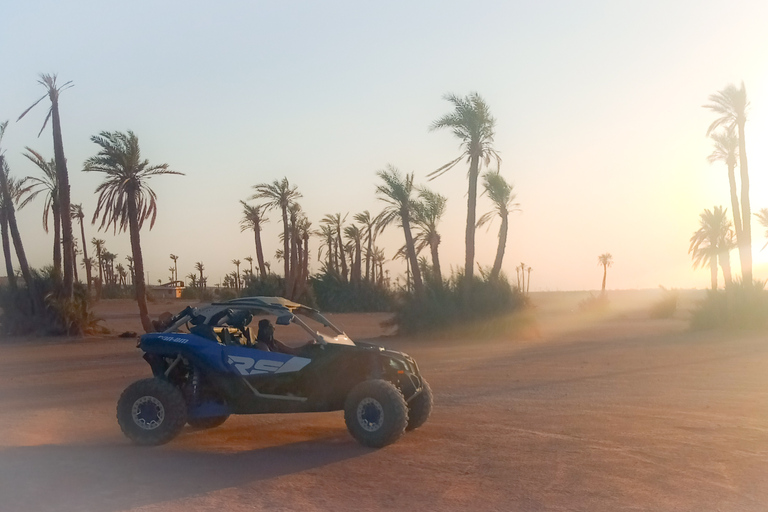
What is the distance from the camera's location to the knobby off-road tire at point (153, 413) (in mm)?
10148

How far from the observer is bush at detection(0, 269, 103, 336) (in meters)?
33.8

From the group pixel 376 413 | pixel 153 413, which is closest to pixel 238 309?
pixel 153 413

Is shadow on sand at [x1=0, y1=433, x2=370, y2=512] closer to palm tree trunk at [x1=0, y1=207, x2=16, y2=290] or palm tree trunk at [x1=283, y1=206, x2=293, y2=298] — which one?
palm tree trunk at [x1=0, y1=207, x2=16, y2=290]

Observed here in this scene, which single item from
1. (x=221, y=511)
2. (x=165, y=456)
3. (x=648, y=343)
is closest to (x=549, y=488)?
(x=221, y=511)

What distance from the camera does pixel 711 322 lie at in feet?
110

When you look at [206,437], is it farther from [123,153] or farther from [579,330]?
[579,330]

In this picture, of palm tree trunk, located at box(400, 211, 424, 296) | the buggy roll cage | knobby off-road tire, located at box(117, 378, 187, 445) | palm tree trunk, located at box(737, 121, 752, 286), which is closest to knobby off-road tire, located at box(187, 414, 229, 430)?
knobby off-road tire, located at box(117, 378, 187, 445)

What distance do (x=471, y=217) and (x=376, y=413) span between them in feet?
83.2

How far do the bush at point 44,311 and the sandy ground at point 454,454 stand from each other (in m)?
17.3

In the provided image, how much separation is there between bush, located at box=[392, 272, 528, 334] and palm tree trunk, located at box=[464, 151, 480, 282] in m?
0.61

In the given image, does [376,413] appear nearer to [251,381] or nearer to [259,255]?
[251,381]

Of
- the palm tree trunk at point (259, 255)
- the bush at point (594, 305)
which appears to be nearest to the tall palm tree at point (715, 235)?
the bush at point (594, 305)

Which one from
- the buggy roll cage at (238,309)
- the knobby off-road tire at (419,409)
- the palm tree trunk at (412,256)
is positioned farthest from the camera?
the palm tree trunk at (412,256)

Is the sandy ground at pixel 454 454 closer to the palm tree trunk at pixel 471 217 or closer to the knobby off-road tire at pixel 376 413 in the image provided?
the knobby off-road tire at pixel 376 413
